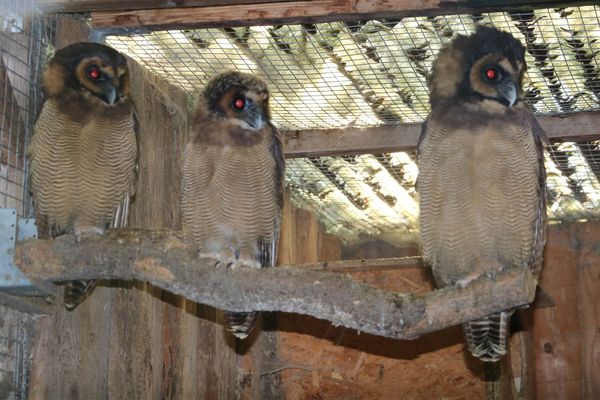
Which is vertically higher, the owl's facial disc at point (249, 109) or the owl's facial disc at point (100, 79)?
the owl's facial disc at point (100, 79)

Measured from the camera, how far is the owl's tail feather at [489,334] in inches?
201

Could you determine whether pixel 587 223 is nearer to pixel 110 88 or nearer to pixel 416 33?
pixel 416 33

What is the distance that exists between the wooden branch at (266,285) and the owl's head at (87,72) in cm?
87

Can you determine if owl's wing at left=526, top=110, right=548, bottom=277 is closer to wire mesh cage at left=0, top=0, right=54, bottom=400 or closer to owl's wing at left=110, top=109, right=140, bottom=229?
owl's wing at left=110, top=109, right=140, bottom=229

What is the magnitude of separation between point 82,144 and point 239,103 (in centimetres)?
83

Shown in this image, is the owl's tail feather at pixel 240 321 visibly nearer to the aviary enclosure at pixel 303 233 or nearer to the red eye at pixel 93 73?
the aviary enclosure at pixel 303 233

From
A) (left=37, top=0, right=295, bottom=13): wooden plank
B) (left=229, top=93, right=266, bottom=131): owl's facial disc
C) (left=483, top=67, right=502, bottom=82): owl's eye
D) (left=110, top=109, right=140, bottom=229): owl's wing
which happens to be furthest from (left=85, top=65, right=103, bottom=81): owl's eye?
(left=483, top=67, right=502, bottom=82): owl's eye

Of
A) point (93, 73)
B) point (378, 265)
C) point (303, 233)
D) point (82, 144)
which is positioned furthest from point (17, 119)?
point (303, 233)

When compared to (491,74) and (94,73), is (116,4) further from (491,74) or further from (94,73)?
(491,74)

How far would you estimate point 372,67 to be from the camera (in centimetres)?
582

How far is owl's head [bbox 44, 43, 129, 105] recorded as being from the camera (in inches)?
202

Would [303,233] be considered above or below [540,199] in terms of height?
above

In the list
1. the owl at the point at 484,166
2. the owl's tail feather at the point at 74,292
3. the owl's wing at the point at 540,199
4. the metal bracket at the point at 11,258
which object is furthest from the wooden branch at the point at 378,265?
the metal bracket at the point at 11,258

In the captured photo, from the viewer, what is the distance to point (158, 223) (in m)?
6.12
